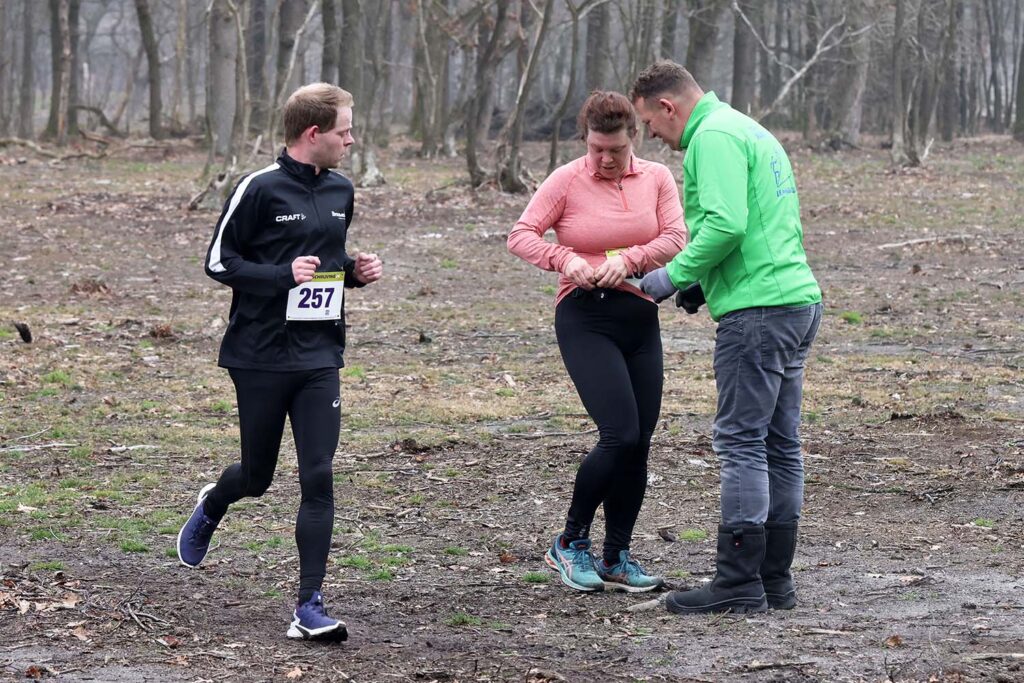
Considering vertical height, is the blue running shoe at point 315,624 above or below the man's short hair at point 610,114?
below

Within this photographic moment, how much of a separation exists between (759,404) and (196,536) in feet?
7.65

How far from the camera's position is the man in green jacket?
5.06 metres

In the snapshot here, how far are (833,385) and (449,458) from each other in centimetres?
343

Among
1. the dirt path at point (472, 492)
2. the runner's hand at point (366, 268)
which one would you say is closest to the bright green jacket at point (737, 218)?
the runner's hand at point (366, 268)

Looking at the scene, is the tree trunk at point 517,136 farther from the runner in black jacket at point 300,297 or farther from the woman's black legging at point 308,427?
the woman's black legging at point 308,427

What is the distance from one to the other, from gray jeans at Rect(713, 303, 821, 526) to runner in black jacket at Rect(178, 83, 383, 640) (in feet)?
4.76

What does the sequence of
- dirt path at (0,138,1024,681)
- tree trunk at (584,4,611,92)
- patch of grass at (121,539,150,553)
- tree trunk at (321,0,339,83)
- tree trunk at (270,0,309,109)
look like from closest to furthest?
dirt path at (0,138,1024,681) < patch of grass at (121,539,150,553) < tree trunk at (270,0,309,109) < tree trunk at (321,0,339,83) < tree trunk at (584,4,611,92)

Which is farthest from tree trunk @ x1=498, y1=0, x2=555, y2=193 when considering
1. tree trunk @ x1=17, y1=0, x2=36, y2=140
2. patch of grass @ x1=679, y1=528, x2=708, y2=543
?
tree trunk @ x1=17, y1=0, x2=36, y2=140

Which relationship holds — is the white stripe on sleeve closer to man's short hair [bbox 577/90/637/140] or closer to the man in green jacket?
man's short hair [bbox 577/90/637/140]

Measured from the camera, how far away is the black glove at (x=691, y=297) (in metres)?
5.51

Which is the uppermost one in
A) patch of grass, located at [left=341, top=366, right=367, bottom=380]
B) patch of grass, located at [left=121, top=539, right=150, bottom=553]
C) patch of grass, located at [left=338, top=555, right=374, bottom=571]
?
patch of grass, located at [left=121, top=539, right=150, bottom=553]

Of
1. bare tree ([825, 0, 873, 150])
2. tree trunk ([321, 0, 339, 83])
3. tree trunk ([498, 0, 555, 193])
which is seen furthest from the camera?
bare tree ([825, 0, 873, 150])

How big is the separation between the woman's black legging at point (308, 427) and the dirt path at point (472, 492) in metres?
0.35

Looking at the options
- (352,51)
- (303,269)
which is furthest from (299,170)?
(352,51)
